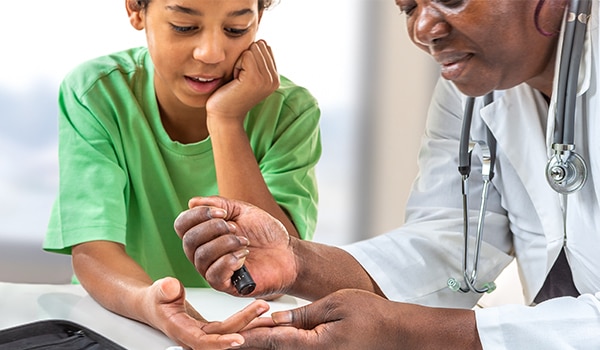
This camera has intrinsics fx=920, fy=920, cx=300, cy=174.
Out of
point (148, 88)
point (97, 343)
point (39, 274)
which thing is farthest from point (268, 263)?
point (39, 274)

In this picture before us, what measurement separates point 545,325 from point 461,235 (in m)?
0.29

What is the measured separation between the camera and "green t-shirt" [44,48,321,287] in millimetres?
1271

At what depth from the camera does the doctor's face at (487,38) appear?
3.43 ft

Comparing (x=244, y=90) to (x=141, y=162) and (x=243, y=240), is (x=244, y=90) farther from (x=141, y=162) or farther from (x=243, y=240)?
(x=243, y=240)

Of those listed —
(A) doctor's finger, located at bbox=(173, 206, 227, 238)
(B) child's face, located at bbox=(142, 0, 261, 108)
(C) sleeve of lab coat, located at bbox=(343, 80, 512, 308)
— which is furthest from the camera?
(B) child's face, located at bbox=(142, 0, 261, 108)

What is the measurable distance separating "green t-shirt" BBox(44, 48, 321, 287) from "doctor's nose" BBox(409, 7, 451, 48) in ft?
1.14

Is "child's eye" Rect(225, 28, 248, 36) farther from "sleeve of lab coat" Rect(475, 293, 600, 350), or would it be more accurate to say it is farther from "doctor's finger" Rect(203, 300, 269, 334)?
"sleeve of lab coat" Rect(475, 293, 600, 350)

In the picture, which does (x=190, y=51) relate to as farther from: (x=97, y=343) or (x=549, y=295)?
(x=549, y=295)

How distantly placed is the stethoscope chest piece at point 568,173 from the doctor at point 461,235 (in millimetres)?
19

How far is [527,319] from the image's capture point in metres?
0.95

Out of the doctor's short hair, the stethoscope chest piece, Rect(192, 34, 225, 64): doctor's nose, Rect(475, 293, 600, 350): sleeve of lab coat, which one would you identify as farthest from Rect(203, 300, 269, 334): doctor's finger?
the doctor's short hair

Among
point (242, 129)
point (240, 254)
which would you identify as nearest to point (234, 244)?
point (240, 254)

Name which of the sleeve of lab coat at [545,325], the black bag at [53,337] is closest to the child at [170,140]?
the black bag at [53,337]

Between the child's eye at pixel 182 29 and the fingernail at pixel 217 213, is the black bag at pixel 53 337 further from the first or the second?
the child's eye at pixel 182 29
